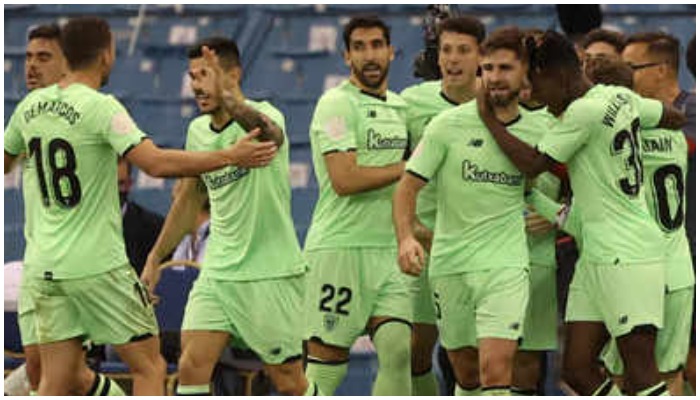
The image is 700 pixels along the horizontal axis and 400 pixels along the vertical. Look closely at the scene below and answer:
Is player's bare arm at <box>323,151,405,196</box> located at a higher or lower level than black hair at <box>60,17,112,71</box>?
lower

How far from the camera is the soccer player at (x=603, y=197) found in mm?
12133

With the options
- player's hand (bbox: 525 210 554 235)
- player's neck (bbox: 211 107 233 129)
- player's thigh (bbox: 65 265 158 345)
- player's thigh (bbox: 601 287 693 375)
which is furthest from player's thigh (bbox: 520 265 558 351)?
player's thigh (bbox: 65 265 158 345)

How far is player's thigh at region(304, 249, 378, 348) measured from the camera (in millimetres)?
13164

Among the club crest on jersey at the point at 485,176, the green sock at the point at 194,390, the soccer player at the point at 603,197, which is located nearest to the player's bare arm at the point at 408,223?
the club crest on jersey at the point at 485,176

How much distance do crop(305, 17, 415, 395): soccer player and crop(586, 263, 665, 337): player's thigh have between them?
1.31 metres

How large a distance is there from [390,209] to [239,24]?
6301 mm

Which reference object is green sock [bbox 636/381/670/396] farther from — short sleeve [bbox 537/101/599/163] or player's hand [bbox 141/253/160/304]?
player's hand [bbox 141/253/160/304]

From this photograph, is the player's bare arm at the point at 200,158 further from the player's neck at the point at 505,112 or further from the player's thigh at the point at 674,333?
the player's thigh at the point at 674,333

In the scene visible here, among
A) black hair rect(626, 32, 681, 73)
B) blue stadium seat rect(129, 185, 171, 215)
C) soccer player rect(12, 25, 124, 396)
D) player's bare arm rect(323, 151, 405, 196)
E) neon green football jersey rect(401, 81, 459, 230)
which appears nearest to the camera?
soccer player rect(12, 25, 124, 396)

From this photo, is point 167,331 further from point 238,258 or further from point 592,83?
point 592,83

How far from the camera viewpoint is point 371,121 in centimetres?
1316

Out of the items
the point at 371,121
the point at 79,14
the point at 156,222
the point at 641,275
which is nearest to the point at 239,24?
the point at 79,14


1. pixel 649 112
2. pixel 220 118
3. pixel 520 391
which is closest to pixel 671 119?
pixel 649 112

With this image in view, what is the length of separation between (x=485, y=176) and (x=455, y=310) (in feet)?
2.48
